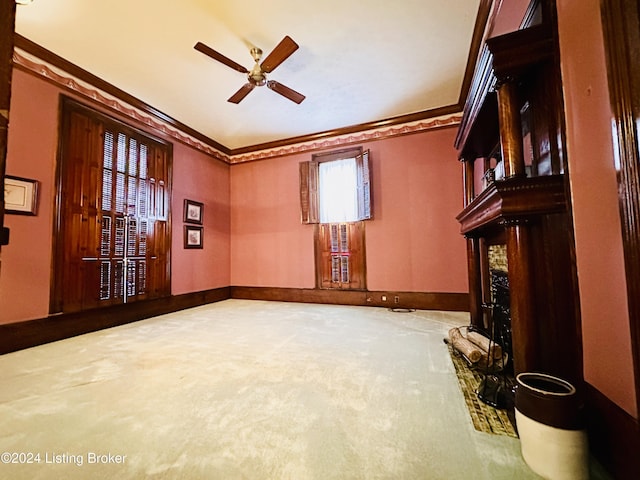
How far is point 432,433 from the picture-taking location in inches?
52.9

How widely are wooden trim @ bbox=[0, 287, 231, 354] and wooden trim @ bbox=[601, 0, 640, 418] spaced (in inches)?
180

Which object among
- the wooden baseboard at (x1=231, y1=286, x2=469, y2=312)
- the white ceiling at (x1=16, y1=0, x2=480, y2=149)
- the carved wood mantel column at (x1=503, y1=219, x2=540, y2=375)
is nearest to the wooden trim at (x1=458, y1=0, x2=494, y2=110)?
the white ceiling at (x1=16, y1=0, x2=480, y2=149)

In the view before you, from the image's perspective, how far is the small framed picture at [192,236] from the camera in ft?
15.7

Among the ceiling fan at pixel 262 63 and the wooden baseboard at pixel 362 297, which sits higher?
the ceiling fan at pixel 262 63

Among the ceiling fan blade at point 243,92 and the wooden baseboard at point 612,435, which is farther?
the ceiling fan blade at point 243,92

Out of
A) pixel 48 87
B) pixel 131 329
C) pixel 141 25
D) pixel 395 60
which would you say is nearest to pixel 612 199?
pixel 395 60

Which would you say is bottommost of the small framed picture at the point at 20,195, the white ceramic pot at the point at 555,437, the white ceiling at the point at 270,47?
the white ceramic pot at the point at 555,437

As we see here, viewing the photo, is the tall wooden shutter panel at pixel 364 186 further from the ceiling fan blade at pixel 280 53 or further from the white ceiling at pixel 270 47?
the ceiling fan blade at pixel 280 53

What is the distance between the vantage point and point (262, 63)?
2.87 m

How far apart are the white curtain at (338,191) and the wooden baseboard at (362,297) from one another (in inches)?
53.5

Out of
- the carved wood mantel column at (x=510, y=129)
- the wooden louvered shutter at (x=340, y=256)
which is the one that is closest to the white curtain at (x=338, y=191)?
the wooden louvered shutter at (x=340, y=256)

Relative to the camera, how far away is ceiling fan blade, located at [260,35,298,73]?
2.55 metres

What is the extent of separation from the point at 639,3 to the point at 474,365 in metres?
2.12

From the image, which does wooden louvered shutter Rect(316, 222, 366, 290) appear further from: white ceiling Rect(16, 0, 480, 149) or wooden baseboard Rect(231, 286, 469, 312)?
white ceiling Rect(16, 0, 480, 149)
